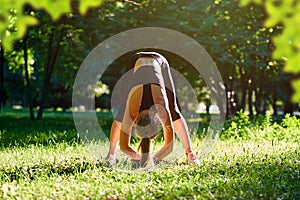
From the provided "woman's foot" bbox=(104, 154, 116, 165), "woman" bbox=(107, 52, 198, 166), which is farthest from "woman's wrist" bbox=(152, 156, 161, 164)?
"woman's foot" bbox=(104, 154, 116, 165)

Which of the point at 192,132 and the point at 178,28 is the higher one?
the point at 178,28

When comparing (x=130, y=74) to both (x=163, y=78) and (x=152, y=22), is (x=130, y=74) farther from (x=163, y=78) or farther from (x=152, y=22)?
(x=152, y=22)

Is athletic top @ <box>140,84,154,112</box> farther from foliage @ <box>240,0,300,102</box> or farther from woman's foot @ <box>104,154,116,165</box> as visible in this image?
foliage @ <box>240,0,300,102</box>

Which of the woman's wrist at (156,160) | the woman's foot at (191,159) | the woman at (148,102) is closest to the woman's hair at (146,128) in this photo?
the woman at (148,102)

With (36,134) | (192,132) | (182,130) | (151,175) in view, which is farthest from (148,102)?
(36,134)

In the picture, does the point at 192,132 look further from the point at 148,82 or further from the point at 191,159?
the point at 148,82

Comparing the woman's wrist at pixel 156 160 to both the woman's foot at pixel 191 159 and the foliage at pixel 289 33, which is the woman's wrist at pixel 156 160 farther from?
the foliage at pixel 289 33

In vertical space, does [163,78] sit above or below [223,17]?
below

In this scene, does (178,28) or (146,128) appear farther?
(178,28)

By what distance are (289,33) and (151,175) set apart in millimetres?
3646

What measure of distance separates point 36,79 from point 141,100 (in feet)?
139

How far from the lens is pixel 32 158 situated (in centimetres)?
882

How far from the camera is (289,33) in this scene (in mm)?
3828

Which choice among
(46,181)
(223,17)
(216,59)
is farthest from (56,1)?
(223,17)
